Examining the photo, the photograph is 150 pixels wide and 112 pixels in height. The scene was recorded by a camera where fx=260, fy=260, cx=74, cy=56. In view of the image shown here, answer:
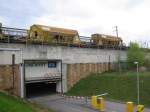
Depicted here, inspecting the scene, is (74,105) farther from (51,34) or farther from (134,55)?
(134,55)

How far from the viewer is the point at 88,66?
49438mm

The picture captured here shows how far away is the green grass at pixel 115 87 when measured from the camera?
3700 centimetres

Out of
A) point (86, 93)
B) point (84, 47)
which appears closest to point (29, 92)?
point (86, 93)

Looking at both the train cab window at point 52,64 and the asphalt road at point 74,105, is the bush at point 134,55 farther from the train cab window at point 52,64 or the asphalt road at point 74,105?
the asphalt road at point 74,105

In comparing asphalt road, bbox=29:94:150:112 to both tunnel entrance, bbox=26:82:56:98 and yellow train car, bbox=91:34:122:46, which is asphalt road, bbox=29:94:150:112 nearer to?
tunnel entrance, bbox=26:82:56:98

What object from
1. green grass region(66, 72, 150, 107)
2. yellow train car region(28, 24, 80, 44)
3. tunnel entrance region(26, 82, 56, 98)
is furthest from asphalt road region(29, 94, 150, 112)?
yellow train car region(28, 24, 80, 44)

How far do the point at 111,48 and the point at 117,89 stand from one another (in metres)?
17.3

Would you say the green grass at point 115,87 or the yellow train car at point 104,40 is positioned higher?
the yellow train car at point 104,40

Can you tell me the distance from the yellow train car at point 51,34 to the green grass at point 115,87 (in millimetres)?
8168

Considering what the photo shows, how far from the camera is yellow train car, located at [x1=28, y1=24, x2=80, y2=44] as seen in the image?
45.5 meters

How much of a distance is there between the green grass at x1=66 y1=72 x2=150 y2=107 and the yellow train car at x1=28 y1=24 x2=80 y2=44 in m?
8.17

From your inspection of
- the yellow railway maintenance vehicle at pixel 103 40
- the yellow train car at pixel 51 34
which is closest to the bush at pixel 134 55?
the yellow railway maintenance vehicle at pixel 103 40

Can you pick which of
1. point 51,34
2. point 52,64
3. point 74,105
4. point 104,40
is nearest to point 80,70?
point 52,64

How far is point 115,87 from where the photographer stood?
41312mm
